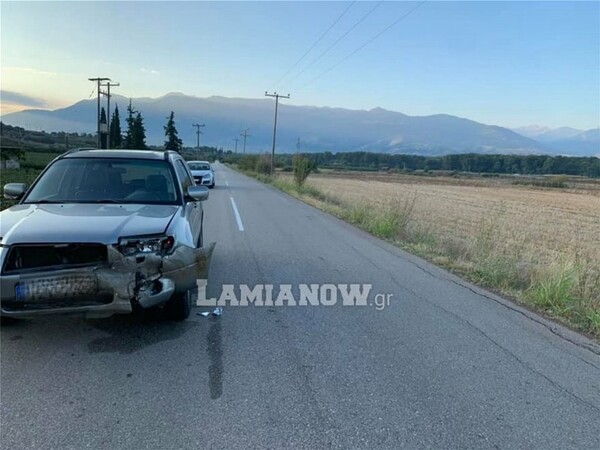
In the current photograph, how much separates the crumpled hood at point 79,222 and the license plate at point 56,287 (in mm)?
322

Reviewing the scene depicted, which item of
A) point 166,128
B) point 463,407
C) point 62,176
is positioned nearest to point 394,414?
point 463,407

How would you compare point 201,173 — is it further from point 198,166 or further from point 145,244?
point 145,244

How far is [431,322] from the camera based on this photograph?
507 centimetres

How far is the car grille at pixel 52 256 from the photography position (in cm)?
369

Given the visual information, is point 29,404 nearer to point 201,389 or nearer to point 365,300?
point 201,389

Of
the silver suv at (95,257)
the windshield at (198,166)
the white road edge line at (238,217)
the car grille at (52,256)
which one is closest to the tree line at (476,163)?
the windshield at (198,166)

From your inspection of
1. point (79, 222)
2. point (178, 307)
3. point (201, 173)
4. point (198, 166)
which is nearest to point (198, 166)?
point (198, 166)

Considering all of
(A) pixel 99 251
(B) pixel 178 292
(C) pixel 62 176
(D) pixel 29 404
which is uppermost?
(C) pixel 62 176

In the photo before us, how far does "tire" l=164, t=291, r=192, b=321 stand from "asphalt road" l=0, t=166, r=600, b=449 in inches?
3.7

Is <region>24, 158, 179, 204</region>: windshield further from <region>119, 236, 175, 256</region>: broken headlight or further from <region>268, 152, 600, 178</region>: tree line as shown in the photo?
<region>268, 152, 600, 178</region>: tree line

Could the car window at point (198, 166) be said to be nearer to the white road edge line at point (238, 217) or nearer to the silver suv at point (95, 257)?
the white road edge line at point (238, 217)

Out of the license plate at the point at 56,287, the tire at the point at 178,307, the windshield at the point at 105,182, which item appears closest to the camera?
the license plate at the point at 56,287

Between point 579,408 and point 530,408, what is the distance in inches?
15.2

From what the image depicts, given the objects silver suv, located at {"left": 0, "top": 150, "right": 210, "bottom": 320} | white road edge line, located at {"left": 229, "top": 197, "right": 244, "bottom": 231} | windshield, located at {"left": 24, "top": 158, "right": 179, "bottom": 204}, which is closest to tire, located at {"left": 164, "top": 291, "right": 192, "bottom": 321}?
silver suv, located at {"left": 0, "top": 150, "right": 210, "bottom": 320}
